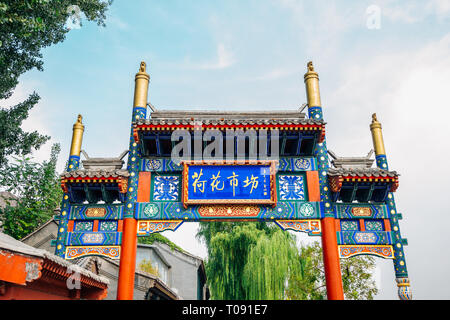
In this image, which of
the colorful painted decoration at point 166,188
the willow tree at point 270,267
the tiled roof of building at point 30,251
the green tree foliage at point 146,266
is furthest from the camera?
the green tree foliage at point 146,266

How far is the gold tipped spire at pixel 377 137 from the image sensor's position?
8961 millimetres

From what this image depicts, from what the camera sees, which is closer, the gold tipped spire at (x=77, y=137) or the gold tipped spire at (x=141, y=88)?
the gold tipped spire at (x=77, y=137)

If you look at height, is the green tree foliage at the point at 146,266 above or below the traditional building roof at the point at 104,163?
below

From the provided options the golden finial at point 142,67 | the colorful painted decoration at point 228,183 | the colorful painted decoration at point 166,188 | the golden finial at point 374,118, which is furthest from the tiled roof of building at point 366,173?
the golden finial at point 142,67

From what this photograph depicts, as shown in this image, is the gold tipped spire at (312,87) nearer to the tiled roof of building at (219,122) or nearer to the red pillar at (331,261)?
the tiled roof of building at (219,122)

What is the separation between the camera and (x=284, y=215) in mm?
8047

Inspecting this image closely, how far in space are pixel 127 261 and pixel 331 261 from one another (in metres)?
4.38

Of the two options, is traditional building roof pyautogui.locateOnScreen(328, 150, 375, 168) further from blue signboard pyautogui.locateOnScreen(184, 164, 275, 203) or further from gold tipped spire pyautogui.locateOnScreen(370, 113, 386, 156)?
blue signboard pyautogui.locateOnScreen(184, 164, 275, 203)

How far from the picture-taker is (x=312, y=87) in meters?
9.39

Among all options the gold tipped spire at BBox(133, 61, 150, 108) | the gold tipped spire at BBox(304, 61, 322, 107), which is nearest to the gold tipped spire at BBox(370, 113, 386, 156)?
the gold tipped spire at BBox(304, 61, 322, 107)

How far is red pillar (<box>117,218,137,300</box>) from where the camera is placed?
24.6 feet

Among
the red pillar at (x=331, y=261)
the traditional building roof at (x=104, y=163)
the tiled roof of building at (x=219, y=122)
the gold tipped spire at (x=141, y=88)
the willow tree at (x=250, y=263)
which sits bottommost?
the red pillar at (x=331, y=261)

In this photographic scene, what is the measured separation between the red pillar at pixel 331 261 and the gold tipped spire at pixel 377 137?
2.32 metres
